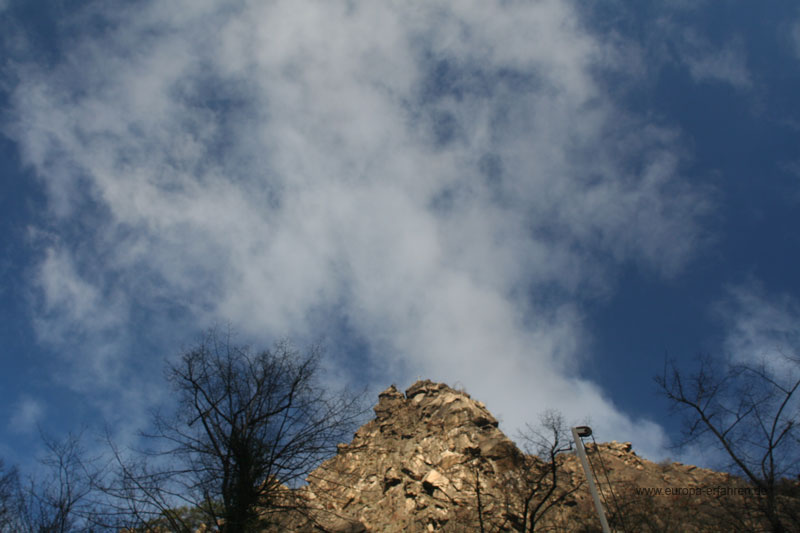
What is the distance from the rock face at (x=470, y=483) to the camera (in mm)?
22844

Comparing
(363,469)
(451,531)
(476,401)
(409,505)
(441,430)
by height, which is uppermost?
(476,401)

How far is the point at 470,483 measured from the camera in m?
25.4

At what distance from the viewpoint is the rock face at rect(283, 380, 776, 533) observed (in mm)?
22844

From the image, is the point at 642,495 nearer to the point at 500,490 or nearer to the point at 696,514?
the point at 696,514

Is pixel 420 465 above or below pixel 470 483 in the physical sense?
above

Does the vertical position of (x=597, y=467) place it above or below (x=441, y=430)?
below

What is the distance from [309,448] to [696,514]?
79.5 ft

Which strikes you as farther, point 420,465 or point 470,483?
point 420,465

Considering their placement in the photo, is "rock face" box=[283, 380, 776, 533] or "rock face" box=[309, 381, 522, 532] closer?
"rock face" box=[283, 380, 776, 533]

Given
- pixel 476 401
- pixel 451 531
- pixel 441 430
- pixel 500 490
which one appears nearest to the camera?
pixel 451 531

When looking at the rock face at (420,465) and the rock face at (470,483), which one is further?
the rock face at (420,465)

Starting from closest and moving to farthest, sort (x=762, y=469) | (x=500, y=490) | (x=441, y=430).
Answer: (x=762, y=469) < (x=500, y=490) < (x=441, y=430)

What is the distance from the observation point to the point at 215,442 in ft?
35.7


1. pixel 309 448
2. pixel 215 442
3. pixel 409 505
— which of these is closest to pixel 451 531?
pixel 409 505
